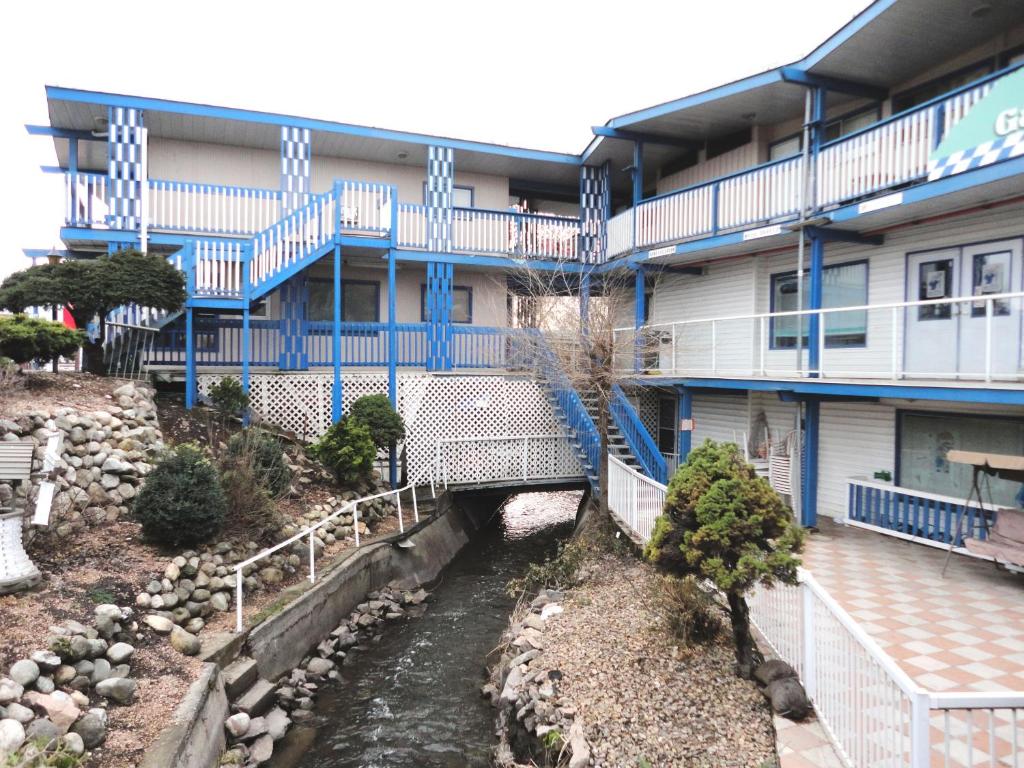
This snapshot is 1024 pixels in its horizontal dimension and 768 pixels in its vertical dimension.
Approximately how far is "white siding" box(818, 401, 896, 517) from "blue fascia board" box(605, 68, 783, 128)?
6400mm

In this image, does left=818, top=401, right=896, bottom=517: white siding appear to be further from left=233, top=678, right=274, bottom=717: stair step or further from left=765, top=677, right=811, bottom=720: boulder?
left=233, top=678, right=274, bottom=717: stair step

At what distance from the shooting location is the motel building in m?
10.3

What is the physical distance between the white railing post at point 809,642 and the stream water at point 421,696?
3319mm

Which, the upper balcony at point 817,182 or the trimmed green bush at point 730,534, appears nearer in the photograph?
the trimmed green bush at point 730,534

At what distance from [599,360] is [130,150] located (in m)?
11.6

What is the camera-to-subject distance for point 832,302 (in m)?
13.4

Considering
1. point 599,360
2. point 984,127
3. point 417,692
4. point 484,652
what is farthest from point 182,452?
point 984,127

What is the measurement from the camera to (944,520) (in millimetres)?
9930

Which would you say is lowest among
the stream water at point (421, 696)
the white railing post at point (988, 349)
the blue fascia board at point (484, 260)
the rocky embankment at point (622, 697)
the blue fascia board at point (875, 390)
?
the stream water at point (421, 696)

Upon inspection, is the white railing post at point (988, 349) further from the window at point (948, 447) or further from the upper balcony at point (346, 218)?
the upper balcony at point (346, 218)

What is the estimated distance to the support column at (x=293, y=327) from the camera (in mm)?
15750

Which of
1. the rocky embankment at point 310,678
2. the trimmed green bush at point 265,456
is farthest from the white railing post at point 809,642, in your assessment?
the trimmed green bush at point 265,456

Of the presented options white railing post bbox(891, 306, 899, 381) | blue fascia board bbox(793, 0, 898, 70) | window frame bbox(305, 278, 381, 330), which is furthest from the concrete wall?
blue fascia board bbox(793, 0, 898, 70)

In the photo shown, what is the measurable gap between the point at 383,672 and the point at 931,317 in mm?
10221
